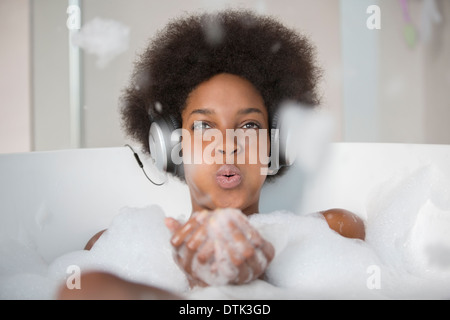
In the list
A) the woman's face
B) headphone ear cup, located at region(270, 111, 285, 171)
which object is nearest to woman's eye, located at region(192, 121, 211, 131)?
the woman's face

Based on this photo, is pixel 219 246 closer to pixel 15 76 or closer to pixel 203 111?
pixel 203 111

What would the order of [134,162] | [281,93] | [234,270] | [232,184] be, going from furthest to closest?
[134,162]
[281,93]
[232,184]
[234,270]

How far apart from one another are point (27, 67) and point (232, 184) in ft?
1.31

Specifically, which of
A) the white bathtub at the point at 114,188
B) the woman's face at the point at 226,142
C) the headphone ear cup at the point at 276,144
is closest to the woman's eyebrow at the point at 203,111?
the woman's face at the point at 226,142

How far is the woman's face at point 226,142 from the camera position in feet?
2.24

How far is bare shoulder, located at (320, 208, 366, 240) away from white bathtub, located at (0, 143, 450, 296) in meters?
0.04

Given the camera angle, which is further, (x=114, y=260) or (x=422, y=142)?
(x=422, y=142)

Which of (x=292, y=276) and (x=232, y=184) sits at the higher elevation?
(x=232, y=184)

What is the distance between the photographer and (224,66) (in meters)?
0.74

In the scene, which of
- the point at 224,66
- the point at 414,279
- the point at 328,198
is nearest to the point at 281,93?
the point at 224,66

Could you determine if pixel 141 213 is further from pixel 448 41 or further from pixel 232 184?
pixel 448 41

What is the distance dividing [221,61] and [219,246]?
40 centimetres

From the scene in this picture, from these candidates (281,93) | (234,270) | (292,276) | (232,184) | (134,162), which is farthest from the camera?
(134,162)

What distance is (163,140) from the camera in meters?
0.75
